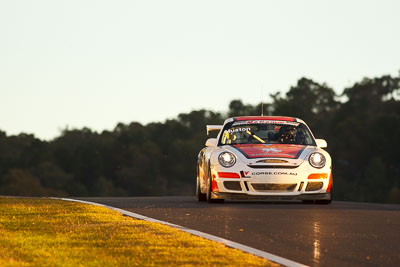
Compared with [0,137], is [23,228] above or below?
below

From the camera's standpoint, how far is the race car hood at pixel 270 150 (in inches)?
609

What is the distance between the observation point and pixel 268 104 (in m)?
114

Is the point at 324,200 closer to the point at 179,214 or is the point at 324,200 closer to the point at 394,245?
the point at 179,214

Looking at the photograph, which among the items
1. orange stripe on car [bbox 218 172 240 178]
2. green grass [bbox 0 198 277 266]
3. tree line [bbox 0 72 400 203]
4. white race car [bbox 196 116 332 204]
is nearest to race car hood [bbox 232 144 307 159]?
white race car [bbox 196 116 332 204]

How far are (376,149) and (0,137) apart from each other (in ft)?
194

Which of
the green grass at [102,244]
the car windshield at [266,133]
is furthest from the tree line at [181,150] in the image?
the green grass at [102,244]

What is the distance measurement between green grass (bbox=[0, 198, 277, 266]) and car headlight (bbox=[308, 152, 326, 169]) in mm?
3755

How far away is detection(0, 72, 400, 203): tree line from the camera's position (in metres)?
94.8

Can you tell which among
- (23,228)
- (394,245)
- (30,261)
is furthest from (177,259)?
(23,228)

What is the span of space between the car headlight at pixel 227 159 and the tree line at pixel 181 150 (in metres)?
71.5

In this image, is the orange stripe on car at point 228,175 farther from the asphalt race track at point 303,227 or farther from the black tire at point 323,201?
the black tire at point 323,201

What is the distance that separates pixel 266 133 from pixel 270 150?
1096 mm

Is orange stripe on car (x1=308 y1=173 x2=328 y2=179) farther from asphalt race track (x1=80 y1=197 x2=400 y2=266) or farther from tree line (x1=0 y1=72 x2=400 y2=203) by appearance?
tree line (x1=0 y1=72 x2=400 y2=203)

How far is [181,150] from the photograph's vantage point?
13075 centimetres
